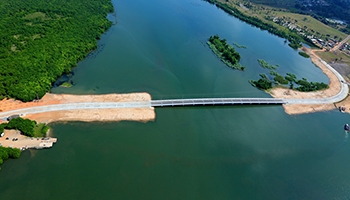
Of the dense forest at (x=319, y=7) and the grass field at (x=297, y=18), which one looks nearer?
the grass field at (x=297, y=18)

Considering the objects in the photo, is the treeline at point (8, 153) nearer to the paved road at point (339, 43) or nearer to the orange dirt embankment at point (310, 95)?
the orange dirt embankment at point (310, 95)

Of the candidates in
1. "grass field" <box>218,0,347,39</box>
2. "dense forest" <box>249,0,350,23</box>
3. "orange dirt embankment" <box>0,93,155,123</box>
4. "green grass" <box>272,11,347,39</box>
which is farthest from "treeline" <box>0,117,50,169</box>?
"dense forest" <box>249,0,350,23</box>

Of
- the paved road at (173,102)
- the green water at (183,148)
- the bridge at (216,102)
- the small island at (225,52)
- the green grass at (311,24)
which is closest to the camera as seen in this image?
the green water at (183,148)

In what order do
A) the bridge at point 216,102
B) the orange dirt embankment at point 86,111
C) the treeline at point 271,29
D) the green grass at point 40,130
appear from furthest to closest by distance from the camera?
the treeline at point 271,29 < the bridge at point 216,102 < the orange dirt embankment at point 86,111 < the green grass at point 40,130

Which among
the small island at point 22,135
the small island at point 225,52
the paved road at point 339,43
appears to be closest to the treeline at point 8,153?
the small island at point 22,135

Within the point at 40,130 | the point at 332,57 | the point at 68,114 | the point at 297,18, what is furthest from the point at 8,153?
the point at 297,18

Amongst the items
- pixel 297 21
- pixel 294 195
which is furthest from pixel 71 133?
pixel 297 21

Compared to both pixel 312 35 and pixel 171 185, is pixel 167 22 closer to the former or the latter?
pixel 312 35
